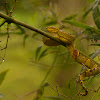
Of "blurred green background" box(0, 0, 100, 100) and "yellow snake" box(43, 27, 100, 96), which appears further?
"blurred green background" box(0, 0, 100, 100)

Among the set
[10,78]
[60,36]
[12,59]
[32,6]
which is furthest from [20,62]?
[60,36]

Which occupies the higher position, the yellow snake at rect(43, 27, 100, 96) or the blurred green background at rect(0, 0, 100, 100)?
the yellow snake at rect(43, 27, 100, 96)

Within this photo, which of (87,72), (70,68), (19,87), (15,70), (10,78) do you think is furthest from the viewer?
(15,70)

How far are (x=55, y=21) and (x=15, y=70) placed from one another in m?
1.50

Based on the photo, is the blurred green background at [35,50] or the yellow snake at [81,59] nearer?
the yellow snake at [81,59]

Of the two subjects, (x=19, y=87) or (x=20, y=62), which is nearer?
(x=19, y=87)

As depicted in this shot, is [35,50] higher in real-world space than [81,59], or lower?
lower

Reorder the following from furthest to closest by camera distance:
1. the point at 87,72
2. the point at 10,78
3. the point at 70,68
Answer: the point at 10,78
the point at 70,68
the point at 87,72

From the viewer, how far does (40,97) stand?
3.52ft

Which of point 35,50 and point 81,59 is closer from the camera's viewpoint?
point 81,59

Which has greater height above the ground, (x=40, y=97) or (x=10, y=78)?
(x=40, y=97)

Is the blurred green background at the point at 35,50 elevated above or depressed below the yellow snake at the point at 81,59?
below

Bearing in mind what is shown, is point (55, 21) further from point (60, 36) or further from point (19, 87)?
point (19, 87)

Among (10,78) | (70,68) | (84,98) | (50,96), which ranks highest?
(84,98)
